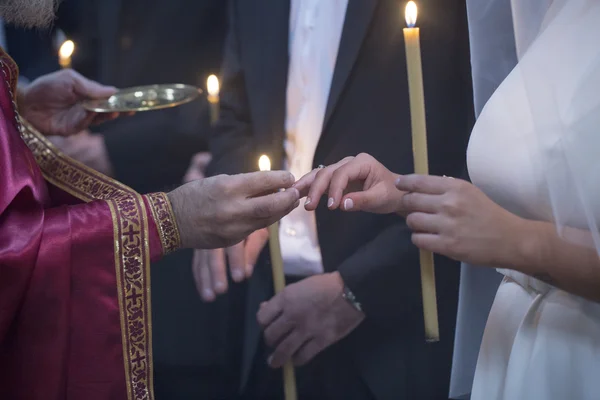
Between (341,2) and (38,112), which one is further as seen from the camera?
(38,112)

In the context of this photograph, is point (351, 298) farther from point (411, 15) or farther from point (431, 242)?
point (411, 15)

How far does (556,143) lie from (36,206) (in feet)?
2.30

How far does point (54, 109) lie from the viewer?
1.22 m

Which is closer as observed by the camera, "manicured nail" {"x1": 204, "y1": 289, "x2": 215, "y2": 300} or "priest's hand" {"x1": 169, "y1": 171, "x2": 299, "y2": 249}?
"priest's hand" {"x1": 169, "y1": 171, "x2": 299, "y2": 249}

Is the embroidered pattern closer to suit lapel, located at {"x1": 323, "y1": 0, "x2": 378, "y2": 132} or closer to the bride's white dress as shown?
suit lapel, located at {"x1": 323, "y1": 0, "x2": 378, "y2": 132}

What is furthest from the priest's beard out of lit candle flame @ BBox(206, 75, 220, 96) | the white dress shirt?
the white dress shirt

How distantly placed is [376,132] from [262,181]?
0.22 m

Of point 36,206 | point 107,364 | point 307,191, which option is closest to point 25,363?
point 107,364

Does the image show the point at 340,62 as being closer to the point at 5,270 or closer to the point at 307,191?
the point at 307,191

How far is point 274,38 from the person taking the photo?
107cm

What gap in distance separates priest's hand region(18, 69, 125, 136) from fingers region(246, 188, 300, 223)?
436mm

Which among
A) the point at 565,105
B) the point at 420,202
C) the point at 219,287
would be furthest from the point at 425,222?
the point at 219,287

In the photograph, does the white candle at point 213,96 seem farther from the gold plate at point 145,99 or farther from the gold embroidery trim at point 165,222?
the gold embroidery trim at point 165,222

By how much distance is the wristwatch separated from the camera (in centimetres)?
106
